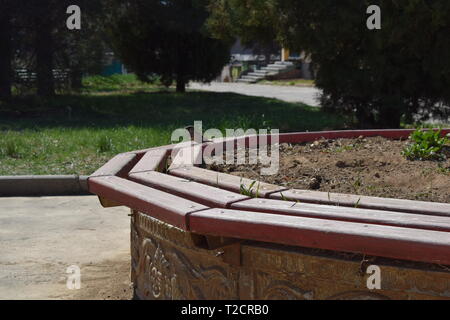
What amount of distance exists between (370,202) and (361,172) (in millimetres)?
954

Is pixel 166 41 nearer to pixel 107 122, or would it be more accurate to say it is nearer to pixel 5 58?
pixel 5 58

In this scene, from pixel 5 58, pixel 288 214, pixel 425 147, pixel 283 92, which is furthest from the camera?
pixel 283 92

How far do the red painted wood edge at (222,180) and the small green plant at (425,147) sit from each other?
1.03 meters

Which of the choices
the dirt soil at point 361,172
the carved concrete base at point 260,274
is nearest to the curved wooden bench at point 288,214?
the carved concrete base at point 260,274

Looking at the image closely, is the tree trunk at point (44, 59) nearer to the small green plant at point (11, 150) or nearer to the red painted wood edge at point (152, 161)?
the small green plant at point (11, 150)

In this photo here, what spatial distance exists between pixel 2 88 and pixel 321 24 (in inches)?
324

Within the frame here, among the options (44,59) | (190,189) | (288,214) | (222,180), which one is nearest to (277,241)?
(288,214)

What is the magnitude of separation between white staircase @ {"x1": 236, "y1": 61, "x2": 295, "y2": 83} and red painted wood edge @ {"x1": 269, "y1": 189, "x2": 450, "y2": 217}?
109ft

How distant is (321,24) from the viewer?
9.23m

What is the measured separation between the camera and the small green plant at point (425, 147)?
3707 mm

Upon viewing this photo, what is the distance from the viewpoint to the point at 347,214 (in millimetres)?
2418

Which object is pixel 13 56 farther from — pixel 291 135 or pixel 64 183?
pixel 291 135

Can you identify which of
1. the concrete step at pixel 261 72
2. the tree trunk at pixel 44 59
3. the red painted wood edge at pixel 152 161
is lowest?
the concrete step at pixel 261 72
